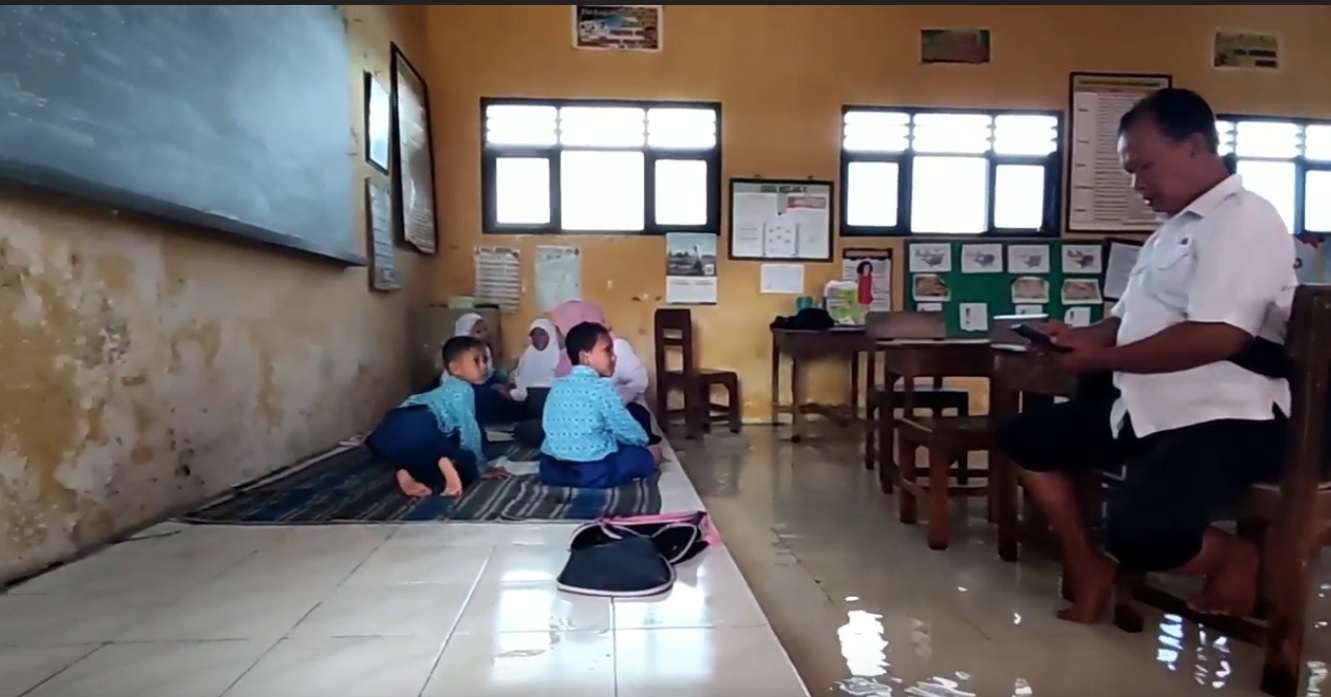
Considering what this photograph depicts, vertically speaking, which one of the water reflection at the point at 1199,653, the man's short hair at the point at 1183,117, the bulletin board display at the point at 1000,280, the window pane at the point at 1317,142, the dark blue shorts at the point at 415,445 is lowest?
the water reflection at the point at 1199,653

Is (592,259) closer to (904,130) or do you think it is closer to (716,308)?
(716,308)

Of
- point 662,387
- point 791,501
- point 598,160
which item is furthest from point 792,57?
point 791,501

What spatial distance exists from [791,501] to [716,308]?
3.12 meters

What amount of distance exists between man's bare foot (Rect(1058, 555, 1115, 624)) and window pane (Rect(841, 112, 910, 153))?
193 inches

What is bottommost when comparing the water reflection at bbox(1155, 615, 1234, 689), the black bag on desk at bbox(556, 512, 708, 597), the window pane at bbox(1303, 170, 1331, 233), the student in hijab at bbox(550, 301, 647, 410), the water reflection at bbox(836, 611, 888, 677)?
the water reflection at bbox(1155, 615, 1234, 689)

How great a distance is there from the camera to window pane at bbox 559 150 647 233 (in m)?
6.33

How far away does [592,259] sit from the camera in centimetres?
637

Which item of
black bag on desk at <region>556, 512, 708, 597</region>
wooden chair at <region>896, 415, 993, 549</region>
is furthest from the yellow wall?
black bag on desk at <region>556, 512, 708, 597</region>

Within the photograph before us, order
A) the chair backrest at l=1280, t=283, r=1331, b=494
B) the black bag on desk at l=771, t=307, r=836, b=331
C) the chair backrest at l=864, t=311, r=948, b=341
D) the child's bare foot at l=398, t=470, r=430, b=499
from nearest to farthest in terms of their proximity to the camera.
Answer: the chair backrest at l=1280, t=283, r=1331, b=494 < the child's bare foot at l=398, t=470, r=430, b=499 < the chair backrest at l=864, t=311, r=948, b=341 < the black bag on desk at l=771, t=307, r=836, b=331

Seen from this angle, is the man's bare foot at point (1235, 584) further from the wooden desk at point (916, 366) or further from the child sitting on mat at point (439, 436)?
the child sitting on mat at point (439, 436)

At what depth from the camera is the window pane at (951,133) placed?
6566 mm

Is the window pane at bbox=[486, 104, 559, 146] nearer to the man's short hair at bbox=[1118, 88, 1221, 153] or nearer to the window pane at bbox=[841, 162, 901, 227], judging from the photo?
the window pane at bbox=[841, 162, 901, 227]

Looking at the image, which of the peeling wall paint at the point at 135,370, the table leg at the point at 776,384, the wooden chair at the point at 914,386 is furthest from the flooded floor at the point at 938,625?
the table leg at the point at 776,384

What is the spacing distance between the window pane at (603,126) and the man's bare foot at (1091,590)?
16.0ft
